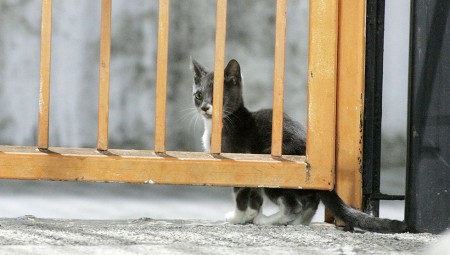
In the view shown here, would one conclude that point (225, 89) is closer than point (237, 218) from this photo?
No

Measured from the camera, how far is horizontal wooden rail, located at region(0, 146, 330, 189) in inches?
93.0

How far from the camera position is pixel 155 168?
241 cm

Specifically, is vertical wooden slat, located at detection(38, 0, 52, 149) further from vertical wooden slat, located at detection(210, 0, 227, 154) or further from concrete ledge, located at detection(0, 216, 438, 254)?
vertical wooden slat, located at detection(210, 0, 227, 154)

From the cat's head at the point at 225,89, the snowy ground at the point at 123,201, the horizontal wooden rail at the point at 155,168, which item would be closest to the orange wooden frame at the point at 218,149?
the horizontal wooden rail at the point at 155,168

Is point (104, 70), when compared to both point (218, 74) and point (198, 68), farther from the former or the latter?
point (198, 68)

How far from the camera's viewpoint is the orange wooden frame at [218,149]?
2379 mm

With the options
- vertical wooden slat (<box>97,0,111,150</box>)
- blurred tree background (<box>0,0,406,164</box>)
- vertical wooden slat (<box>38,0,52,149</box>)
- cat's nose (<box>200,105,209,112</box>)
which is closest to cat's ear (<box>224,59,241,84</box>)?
cat's nose (<box>200,105,209,112</box>)

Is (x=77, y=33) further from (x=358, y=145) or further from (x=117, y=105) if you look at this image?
(x=358, y=145)

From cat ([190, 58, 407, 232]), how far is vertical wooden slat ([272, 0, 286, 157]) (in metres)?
0.14

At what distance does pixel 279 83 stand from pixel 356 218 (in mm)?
433

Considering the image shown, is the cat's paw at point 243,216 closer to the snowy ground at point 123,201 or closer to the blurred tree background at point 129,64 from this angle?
the snowy ground at point 123,201

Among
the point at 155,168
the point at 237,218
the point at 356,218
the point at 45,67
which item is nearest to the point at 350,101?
the point at 356,218

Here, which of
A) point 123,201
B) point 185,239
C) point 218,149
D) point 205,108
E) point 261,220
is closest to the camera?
point 185,239

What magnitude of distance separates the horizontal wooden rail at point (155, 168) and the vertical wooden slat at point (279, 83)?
0.17 feet
